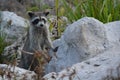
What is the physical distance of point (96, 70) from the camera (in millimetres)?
4805

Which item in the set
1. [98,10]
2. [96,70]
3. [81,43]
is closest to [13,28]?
[98,10]

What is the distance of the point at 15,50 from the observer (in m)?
9.84

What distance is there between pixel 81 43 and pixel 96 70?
6.07 feet

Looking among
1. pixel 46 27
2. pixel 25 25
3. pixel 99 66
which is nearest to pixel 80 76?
pixel 99 66

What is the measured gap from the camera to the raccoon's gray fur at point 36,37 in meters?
8.92

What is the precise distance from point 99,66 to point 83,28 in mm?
1839

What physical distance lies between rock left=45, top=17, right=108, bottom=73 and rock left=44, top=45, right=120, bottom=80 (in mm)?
1088

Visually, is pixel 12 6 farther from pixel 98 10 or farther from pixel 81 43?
pixel 81 43

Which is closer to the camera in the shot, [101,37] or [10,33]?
[101,37]

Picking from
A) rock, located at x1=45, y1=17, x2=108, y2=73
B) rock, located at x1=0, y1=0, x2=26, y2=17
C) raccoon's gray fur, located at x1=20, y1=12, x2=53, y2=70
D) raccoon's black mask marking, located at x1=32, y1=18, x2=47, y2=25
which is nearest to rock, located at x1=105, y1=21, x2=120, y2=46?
rock, located at x1=45, y1=17, x2=108, y2=73

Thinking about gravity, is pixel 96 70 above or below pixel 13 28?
above

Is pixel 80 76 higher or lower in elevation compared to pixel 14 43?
higher

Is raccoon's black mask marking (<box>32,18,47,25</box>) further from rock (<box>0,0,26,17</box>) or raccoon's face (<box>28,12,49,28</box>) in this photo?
rock (<box>0,0,26,17</box>)

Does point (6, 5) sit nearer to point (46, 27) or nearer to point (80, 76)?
point (46, 27)
